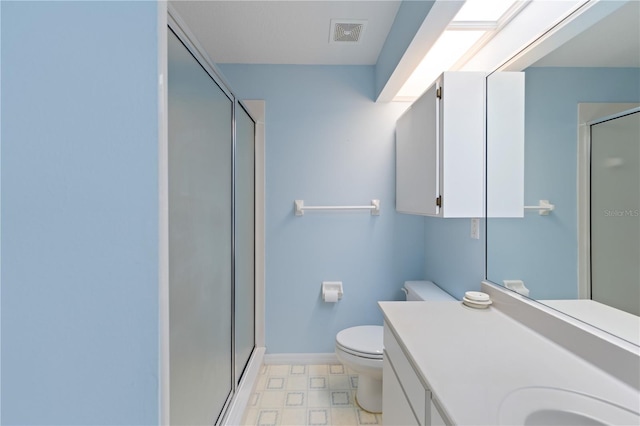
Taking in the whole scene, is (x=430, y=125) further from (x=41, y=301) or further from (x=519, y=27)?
(x=41, y=301)

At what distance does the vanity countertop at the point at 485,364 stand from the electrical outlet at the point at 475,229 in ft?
1.56

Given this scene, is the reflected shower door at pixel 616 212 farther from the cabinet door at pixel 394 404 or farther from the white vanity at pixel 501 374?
the cabinet door at pixel 394 404

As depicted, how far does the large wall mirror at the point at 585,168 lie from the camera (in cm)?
78

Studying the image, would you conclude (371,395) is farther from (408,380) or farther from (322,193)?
(322,193)

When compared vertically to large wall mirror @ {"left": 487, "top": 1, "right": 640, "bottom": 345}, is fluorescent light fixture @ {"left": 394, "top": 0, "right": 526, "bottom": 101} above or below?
above

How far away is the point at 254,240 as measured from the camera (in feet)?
7.23

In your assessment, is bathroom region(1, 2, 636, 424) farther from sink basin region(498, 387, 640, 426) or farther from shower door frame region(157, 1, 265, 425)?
sink basin region(498, 387, 640, 426)

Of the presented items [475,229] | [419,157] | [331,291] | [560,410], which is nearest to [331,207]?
[331,291]

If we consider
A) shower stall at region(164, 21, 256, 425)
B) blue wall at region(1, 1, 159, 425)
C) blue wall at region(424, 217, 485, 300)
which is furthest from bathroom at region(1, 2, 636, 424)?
blue wall at region(424, 217, 485, 300)

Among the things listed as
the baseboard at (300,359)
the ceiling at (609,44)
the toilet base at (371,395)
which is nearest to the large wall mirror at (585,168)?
the ceiling at (609,44)

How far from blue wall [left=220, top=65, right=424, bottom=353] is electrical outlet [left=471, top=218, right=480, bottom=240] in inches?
27.3

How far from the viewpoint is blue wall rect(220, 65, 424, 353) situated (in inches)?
88.4

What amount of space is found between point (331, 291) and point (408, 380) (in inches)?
47.2

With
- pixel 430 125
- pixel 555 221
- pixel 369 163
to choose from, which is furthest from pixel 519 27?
pixel 369 163
